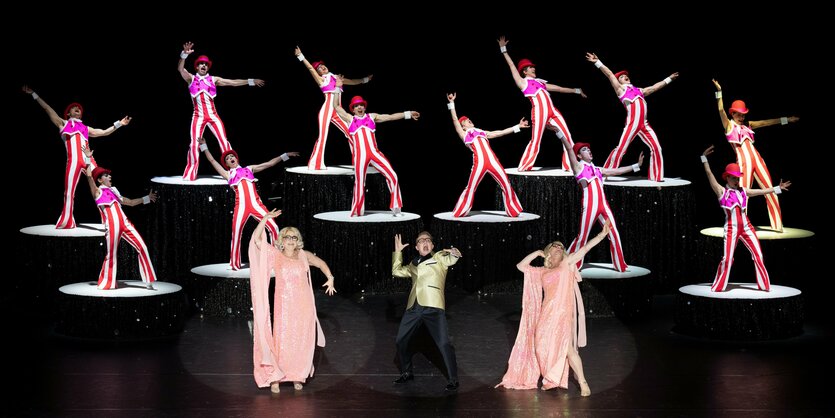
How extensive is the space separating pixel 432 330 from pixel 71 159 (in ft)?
15.1

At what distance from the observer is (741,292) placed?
10.7 metres

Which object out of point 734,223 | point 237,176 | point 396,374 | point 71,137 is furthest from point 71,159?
point 734,223

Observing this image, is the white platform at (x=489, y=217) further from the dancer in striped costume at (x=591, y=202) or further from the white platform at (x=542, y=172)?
the dancer in striped costume at (x=591, y=202)

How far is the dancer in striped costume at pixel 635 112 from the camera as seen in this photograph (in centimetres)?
1258

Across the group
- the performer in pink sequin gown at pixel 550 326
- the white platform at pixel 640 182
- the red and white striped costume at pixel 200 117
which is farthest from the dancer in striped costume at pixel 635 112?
the performer in pink sequin gown at pixel 550 326

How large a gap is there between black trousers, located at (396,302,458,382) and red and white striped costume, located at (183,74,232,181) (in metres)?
4.25

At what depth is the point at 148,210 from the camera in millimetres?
12391

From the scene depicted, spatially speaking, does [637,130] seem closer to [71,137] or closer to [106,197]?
[106,197]

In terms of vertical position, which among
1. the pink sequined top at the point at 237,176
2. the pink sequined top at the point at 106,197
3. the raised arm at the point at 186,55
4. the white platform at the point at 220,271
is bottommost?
the white platform at the point at 220,271

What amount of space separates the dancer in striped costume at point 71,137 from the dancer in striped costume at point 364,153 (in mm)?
1951

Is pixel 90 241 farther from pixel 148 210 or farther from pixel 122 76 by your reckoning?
pixel 122 76

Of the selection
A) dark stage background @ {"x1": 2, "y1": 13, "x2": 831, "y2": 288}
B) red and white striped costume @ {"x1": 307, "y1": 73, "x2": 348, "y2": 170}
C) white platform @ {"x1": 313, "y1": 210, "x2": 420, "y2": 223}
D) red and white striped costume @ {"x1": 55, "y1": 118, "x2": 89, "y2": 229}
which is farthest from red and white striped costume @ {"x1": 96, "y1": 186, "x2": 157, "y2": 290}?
dark stage background @ {"x1": 2, "y1": 13, "x2": 831, "y2": 288}

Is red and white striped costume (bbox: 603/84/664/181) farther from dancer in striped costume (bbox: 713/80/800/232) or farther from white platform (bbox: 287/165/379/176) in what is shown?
white platform (bbox: 287/165/379/176)

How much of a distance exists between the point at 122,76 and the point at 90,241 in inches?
112
